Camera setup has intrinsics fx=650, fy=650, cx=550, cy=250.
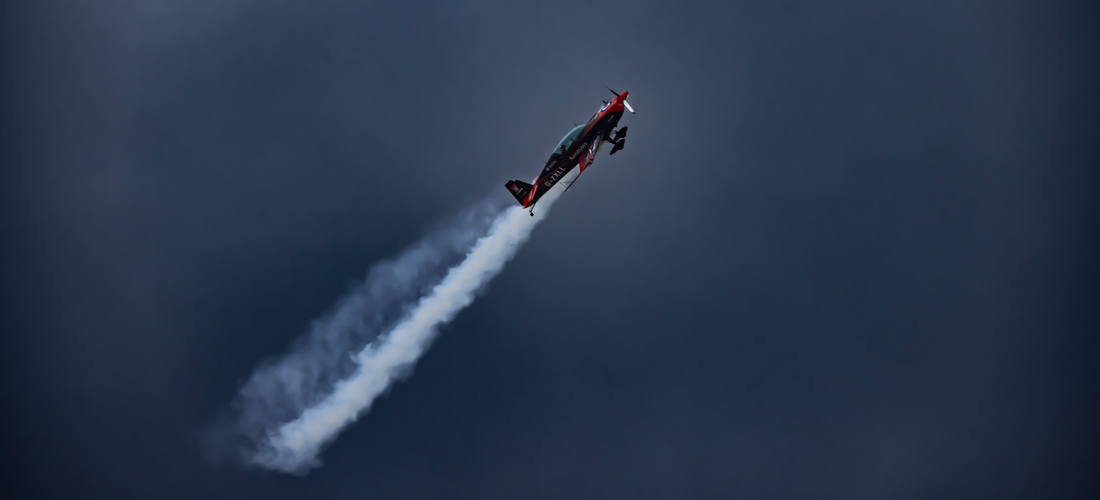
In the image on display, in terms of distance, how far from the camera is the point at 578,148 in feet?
173

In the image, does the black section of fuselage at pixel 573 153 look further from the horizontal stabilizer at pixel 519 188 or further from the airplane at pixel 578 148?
the horizontal stabilizer at pixel 519 188

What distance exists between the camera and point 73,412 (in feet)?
238

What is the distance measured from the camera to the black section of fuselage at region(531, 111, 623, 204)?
171 ft

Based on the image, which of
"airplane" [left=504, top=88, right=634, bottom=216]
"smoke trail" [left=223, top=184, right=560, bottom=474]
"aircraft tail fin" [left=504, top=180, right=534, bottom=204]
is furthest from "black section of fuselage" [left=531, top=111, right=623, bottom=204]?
"smoke trail" [left=223, top=184, right=560, bottom=474]

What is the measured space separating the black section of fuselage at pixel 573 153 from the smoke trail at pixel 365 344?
5.58m

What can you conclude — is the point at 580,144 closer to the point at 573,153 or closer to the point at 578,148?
the point at 578,148

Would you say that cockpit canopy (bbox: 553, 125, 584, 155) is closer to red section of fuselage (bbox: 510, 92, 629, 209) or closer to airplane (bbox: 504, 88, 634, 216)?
airplane (bbox: 504, 88, 634, 216)

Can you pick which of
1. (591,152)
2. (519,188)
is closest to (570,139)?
(591,152)

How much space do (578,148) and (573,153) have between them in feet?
1.88

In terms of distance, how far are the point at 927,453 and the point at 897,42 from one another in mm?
54526

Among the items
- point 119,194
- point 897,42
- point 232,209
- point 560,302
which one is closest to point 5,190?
point 119,194

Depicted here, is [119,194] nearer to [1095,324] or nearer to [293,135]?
[293,135]

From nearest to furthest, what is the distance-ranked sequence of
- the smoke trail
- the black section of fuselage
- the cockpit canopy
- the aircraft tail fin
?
the black section of fuselage < the cockpit canopy < the aircraft tail fin < the smoke trail

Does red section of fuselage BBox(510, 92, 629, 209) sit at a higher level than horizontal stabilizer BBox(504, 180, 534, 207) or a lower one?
higher
